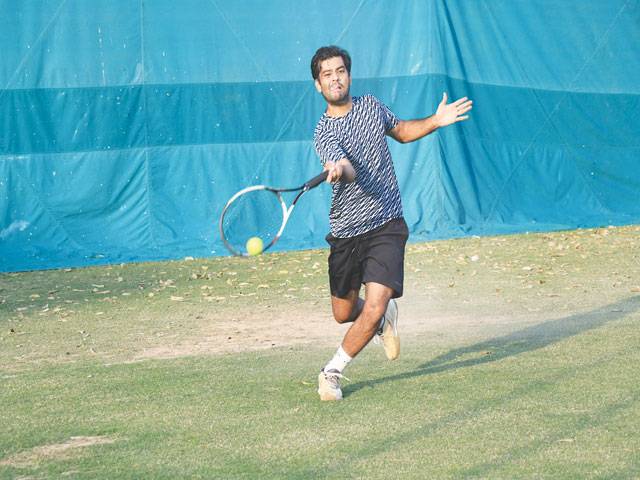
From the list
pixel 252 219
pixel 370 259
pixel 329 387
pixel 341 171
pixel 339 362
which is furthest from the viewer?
pixel 252 219

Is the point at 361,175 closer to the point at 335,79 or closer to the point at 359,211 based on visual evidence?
the point at 359,211

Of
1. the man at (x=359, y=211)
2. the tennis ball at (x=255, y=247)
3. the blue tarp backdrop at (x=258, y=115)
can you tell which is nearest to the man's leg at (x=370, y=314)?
the man at (x=359, y=211)

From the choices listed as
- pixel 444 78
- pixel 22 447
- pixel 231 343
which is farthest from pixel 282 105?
pixel 22 447

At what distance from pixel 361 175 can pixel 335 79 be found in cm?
57

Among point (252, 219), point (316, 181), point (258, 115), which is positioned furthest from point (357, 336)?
point (258, 115)

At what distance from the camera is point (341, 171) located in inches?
233

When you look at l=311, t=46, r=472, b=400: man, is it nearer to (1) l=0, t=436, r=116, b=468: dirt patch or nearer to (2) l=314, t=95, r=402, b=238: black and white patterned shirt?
(2) l=314, t=95, r=402, b=238: black and white patterned shirt

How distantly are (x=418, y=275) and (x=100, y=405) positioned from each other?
235 inches

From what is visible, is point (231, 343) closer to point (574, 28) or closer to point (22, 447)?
point (22, 447)

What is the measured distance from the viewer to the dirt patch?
203 inches

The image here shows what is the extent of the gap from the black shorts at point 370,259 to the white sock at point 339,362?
434 millimetres

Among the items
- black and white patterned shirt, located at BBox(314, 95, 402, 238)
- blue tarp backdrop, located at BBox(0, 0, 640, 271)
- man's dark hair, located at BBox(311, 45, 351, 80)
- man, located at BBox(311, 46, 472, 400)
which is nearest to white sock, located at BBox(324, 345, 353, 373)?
man, located at BBox(311, 46, 472, 400)

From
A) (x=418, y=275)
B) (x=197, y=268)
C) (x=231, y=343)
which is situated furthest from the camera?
(x=197, y=268)

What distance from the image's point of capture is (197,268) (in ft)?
43.4
